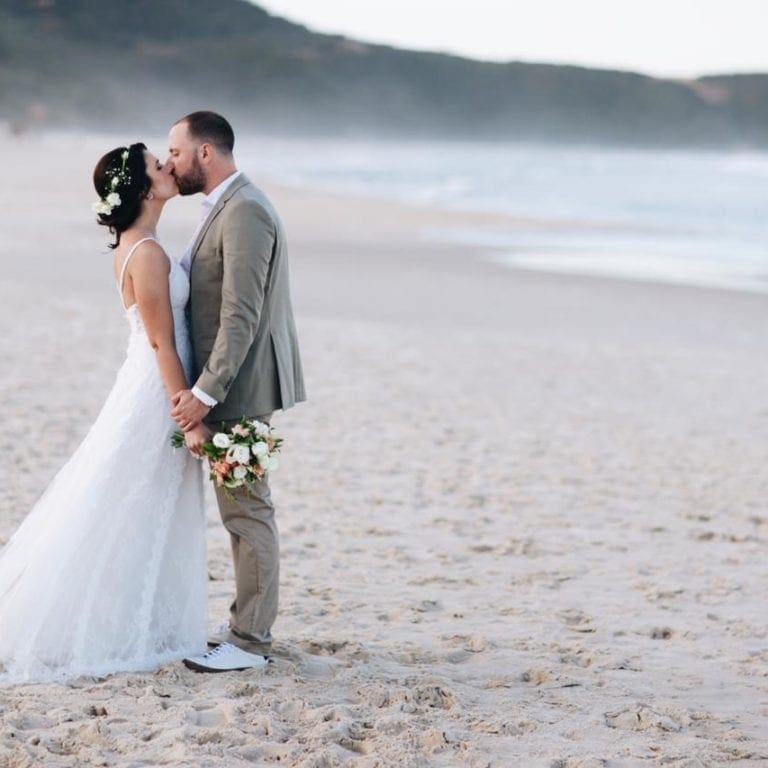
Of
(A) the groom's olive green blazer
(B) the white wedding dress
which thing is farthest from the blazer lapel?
(B) the white wedding dress

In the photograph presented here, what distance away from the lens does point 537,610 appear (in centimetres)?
498

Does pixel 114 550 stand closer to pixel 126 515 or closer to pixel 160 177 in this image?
pixel 126 515

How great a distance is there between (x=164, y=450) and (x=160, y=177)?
81cm

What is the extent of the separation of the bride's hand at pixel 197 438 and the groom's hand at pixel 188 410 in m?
0.02

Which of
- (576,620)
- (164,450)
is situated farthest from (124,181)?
(576,620)

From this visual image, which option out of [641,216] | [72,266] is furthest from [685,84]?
[72,266]

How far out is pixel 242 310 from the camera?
3762 mm

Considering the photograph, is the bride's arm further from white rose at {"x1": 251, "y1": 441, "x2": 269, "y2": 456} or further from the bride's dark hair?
white rose at {"x1": 251, "y1": 441, "x2": 269, "y2": 456}

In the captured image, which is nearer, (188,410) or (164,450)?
(188,410)

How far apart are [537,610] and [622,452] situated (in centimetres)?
291

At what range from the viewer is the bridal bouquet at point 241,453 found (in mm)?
3779

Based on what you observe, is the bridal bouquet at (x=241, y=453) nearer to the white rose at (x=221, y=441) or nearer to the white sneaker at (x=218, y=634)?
the white rose at (x=221, y=441)

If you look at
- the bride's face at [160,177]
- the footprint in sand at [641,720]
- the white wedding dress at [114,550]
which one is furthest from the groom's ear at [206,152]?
the footprint in sand at [641,720]

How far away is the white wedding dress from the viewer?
12.9 ft
